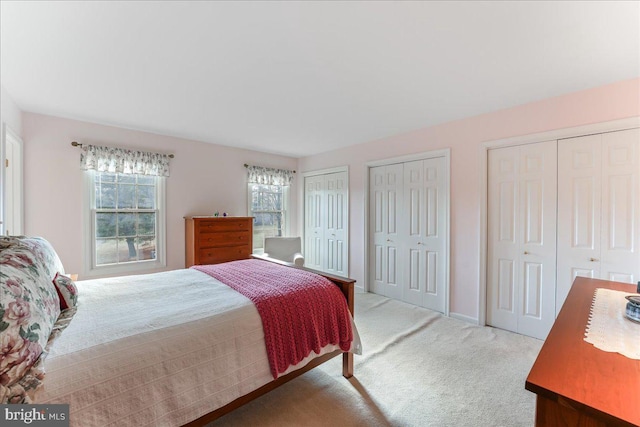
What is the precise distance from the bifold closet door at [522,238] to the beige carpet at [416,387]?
239mm

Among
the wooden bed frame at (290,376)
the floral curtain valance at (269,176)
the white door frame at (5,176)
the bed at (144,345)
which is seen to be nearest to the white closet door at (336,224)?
the floral curtain valance at (269,176)

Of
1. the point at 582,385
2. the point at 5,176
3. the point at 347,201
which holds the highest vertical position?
the point at 5,176

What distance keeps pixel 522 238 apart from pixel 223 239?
377 centimetres

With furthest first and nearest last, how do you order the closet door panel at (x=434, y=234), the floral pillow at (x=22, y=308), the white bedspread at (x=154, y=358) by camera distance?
the closet door panel at (x=434, y=234), the white bedspread at (x=154, y=358), the floral pillow at (x=22, y=308)

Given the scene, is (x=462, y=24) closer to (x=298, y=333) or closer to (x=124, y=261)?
(x=298, y=333)

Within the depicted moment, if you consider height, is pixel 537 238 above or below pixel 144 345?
above

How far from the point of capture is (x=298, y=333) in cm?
174

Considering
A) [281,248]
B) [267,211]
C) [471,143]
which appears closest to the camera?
[471,143]

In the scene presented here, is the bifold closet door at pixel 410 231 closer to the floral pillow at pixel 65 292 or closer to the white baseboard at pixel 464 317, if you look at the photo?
the white baseboard at pixel 464 317

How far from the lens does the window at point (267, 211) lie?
196 inches

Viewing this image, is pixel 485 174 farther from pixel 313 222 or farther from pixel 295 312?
pixel 313 222

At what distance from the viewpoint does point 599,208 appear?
241 cm

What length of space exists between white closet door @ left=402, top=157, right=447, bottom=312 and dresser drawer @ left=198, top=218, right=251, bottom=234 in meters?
2.44

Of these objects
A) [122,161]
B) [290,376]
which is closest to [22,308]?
[290,376]
